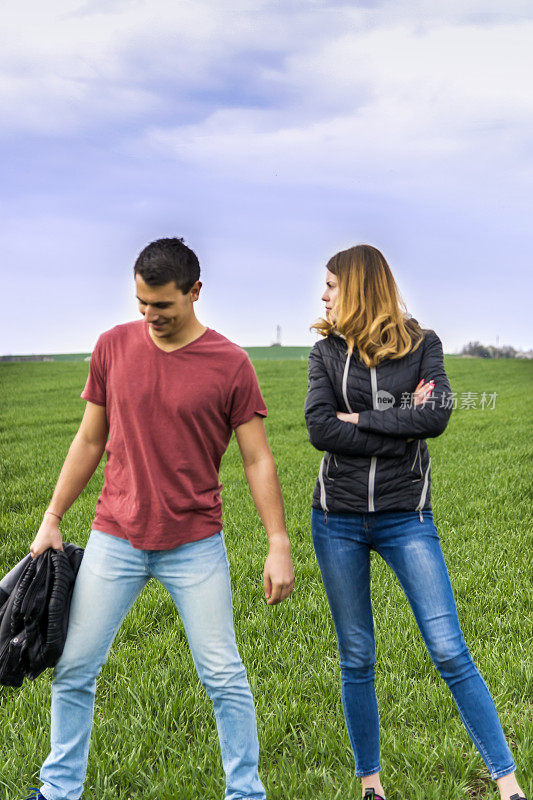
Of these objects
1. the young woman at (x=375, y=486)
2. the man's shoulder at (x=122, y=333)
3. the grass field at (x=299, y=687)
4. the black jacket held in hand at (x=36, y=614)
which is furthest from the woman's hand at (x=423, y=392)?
the grass field at (x=299, y=687)

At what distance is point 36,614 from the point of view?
10.1 feet

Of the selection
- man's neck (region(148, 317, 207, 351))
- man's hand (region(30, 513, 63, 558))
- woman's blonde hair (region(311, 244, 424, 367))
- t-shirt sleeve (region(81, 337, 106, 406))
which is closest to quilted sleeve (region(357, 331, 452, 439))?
woman's blonde hair (region(311, 244, 424, 367))

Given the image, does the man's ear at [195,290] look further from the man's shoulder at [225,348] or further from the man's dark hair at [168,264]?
the man's shoulder at [225,348]

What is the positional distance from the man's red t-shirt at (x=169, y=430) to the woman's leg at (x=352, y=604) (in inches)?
20.3

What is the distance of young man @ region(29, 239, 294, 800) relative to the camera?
9.78 ft

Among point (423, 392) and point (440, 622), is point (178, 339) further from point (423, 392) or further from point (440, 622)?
point (440, 622)

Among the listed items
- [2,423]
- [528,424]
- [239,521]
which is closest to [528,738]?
[239,521]

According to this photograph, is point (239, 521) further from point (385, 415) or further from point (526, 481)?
point (385, 415)

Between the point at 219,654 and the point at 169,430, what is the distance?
36.5 inches

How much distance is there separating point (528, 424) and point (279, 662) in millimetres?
14584

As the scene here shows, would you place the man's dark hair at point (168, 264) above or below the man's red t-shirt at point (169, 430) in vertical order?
above

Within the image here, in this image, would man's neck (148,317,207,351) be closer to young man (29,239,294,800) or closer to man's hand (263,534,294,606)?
young man (29,239,294,800)

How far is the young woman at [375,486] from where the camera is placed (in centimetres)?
311

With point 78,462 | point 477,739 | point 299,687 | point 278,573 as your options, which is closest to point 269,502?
point 278,573
